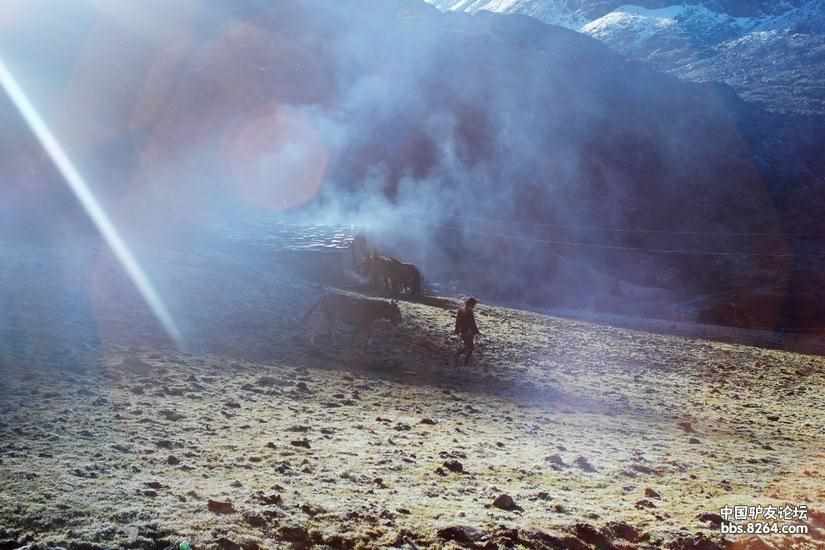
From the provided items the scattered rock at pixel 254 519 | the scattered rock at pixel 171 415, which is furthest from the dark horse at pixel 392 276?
the scattered rock at pixel 254 519

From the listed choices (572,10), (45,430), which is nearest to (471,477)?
(45,430)

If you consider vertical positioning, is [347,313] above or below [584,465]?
above

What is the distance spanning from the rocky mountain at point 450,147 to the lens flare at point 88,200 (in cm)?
112

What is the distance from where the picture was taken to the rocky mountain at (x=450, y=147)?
3875cm

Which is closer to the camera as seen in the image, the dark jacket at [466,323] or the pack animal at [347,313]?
the dark jacket at [466,323]

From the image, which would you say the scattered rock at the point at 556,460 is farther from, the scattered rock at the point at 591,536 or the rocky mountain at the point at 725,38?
the rocky mountain at the point at 725,38

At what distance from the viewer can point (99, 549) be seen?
14.6 feet

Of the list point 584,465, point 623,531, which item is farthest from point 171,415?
point 623,531

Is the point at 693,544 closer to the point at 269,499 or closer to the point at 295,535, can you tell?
the point at 295,535

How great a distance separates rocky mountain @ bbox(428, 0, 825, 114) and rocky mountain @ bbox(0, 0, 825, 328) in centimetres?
823

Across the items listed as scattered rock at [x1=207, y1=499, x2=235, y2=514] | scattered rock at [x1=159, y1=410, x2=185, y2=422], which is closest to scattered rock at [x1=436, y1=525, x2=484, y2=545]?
scattered rock at [x1=207, y1=499, x2=235, y2=514]

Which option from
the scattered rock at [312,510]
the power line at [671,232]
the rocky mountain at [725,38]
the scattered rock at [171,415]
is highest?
the rocky mountain at [725,38]

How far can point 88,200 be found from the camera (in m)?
25.2

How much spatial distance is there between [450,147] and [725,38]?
56382 millimetres
